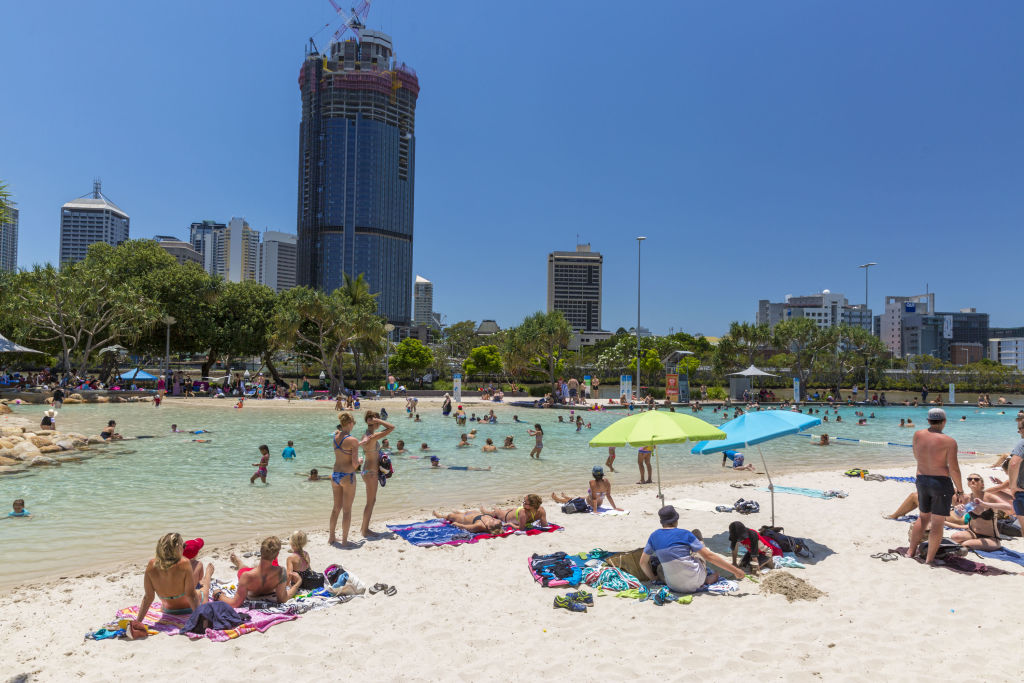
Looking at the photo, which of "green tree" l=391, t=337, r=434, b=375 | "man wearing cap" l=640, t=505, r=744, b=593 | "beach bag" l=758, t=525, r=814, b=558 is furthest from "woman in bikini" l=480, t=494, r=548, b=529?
"green tree" l=391, t=337, r=434, b=375

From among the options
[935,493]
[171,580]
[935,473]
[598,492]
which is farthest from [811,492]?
[171,580]

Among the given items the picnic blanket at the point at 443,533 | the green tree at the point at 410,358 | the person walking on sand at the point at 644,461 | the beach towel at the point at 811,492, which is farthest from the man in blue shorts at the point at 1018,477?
the green tree at the point at 410,358

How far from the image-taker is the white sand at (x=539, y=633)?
4.82m

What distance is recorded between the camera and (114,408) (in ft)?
113

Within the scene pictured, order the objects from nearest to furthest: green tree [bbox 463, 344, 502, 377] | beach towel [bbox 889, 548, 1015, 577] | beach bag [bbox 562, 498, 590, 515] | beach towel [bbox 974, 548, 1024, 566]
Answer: beach towel [bbox 889, 548, 1015, 577], beach towel [bbox 974, 548, 1024, 566], beach bag [bbox 562, 498, 590, 515], green tree [bbox 463, 344, 502, 377]

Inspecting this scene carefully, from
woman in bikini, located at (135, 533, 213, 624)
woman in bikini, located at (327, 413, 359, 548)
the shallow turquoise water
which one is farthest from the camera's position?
the shallow turquoise water

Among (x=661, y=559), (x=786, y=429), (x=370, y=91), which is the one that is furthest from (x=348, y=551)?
(x=370, y=91)

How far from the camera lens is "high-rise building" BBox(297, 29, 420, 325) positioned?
15200cm

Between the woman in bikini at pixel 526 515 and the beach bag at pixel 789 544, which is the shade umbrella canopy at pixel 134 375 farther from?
the beach bag at pixel 789 544

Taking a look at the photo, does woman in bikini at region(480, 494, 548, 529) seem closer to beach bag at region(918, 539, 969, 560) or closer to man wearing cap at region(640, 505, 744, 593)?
man wearing cap at region(640, 505, 744, 593)

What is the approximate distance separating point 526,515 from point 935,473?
214 inches

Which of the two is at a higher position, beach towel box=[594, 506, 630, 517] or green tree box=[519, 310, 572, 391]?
green tree box=[519, 310, 572, 391]

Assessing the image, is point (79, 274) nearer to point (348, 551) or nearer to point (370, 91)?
point (348, 551)

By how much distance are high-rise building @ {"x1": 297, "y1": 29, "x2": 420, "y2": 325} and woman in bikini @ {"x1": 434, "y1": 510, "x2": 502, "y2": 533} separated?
147042 mm
